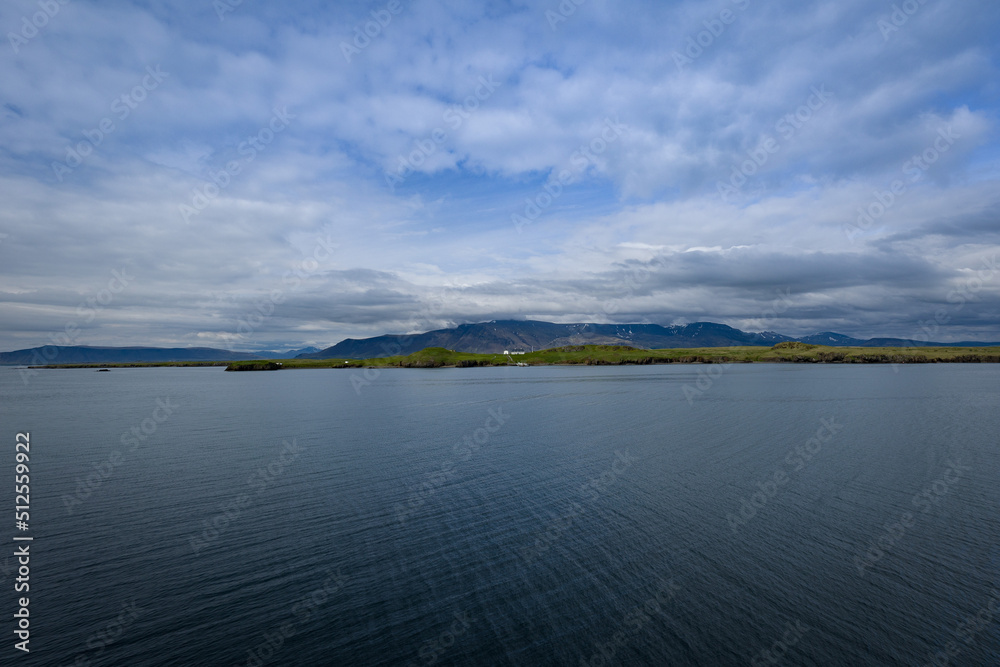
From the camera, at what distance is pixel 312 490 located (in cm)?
3466

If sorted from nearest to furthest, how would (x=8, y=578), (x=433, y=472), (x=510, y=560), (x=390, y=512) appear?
(x=8, y=578) → (x=510, y=560) → (x=390, y=512) → (x=433, y=472)

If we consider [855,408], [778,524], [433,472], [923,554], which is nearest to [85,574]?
[433,472]

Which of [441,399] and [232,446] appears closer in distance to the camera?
[232,446]

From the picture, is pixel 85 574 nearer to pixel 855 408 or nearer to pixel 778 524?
pixel 778 524

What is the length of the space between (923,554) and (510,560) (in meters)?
20.9

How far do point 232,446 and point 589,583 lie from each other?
44.0 metres

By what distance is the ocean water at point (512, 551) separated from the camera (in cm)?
1672

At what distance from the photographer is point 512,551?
79.6 ft

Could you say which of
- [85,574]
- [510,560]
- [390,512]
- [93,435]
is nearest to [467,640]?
[510,560]

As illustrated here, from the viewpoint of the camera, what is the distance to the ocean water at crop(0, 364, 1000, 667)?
54.9ft

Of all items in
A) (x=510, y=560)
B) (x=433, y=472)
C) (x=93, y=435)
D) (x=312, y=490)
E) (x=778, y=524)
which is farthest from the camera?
(x=93, y=435)

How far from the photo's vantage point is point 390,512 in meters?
30.0

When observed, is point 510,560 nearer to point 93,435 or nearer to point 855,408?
point 93,435

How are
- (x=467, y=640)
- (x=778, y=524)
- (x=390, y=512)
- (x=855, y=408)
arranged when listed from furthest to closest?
(x=855, y=408) < (x=390, y=512) < (x=778, y=524) < (x=467, y=640)
